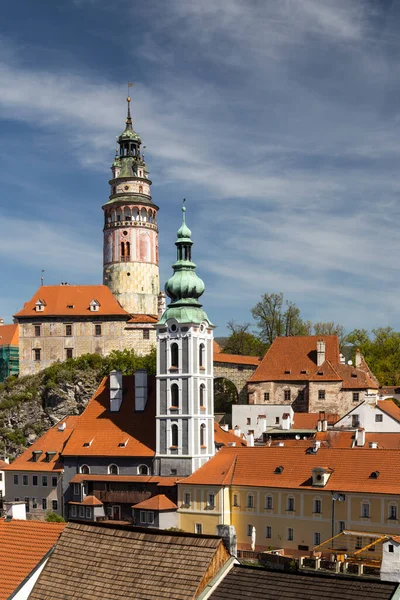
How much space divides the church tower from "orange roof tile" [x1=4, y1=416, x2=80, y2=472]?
8.38 meters

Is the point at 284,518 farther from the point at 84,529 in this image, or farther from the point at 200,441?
the point at 84,529

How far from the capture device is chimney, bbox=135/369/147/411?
183 feet

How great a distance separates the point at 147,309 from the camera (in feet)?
283

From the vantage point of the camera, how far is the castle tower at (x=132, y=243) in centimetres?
8550

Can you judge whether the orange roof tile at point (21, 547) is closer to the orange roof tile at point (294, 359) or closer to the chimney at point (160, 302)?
the orange roof tile at point (294, 359)

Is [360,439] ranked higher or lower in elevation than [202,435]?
lower

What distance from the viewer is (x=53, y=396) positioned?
79000 millimetres

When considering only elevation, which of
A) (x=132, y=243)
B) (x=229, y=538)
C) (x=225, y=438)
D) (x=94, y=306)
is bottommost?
(x=225, y=438)

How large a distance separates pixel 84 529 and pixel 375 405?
4451 cm

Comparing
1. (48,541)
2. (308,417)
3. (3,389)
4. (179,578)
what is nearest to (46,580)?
(48,541)

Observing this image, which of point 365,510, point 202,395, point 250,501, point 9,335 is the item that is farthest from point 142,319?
point 365,510

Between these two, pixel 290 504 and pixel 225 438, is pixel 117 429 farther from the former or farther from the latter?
pixel 290 504

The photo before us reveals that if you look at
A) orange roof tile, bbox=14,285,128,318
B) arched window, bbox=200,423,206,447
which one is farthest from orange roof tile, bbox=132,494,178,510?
orange roof tile, bbox=14,285,128,318

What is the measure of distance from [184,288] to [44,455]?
48.5 ft
